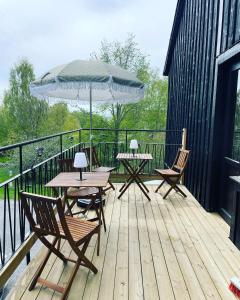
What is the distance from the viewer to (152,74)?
16797 millimetres

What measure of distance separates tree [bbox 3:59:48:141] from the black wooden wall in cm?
1561

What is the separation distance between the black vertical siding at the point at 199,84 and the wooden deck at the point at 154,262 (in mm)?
951

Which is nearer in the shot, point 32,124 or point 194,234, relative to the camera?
point 194,234

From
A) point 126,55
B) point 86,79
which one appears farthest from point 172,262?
point 126,55

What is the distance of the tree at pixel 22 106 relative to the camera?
1900 centimetres

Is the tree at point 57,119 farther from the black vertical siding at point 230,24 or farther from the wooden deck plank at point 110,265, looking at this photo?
the wooden deck plank at point 110,265

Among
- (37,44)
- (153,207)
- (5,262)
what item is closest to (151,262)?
(5,262)

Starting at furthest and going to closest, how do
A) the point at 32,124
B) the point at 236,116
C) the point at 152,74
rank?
the point at 32,124 → the point at 152,74 → the point at 236,116

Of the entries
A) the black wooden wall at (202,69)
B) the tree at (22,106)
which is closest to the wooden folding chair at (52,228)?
the black wooden wall at (202,69)

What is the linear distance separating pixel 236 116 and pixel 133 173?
6.89 feet

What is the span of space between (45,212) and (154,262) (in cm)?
128

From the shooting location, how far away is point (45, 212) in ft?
6.09

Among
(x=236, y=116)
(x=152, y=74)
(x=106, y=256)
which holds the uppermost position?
(x=152, y=74)

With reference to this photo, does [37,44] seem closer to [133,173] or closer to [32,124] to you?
[32,124]
